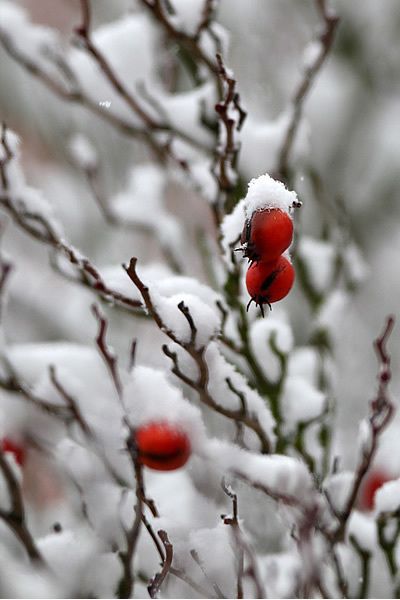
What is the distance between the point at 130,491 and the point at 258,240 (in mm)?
787

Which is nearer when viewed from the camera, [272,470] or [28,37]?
[272,470]

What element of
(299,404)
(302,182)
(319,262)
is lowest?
(299,404)

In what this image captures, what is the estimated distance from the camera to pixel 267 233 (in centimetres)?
129

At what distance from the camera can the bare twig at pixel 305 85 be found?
2.15 m

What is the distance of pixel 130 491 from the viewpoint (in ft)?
6.07

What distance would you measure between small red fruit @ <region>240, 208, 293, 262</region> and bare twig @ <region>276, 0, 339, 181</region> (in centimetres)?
98

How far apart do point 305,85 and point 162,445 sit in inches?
41.5

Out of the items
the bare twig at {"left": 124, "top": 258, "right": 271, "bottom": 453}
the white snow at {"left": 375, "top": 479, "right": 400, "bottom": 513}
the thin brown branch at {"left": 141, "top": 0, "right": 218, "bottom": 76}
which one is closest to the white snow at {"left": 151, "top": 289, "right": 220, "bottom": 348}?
the bare twig at {"left": 124, "top": 258, "right": 271, "bottom": 453}

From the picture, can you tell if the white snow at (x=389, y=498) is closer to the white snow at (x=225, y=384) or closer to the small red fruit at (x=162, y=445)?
the white snow at (x=225, y=384)

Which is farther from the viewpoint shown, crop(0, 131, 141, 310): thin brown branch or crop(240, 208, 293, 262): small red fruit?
crop(0, 131, 141, 310): thin brown branch

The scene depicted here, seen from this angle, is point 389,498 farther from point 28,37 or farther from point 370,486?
point 28,37

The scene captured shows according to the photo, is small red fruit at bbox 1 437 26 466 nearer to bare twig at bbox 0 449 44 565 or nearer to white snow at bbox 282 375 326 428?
bare twig at bbox 0 449 44 565

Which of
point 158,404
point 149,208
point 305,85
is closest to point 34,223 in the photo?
point 158,404

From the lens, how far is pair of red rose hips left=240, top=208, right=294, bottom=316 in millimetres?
1287
